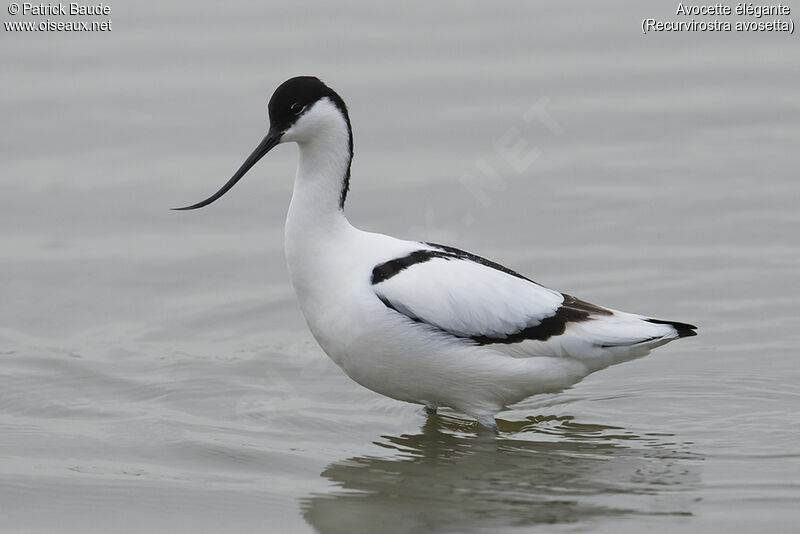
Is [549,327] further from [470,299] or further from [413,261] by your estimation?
[413,261]

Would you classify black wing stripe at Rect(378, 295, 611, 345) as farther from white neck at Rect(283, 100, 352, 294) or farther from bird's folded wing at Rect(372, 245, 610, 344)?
white neck at Rect(283, 100, 352, 294)

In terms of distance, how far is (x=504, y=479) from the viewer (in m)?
7.30

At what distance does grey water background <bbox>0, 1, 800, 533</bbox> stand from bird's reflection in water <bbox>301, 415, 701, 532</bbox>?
0.07ft

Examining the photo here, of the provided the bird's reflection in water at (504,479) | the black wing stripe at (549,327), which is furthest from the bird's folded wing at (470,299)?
the bird's reflection in water at (504,479)

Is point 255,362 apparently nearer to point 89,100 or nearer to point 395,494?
point 395,494

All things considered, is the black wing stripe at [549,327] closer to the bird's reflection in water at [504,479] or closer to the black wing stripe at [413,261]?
the black wing stripe at [413,261]

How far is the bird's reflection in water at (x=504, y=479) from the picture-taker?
22.2 ft

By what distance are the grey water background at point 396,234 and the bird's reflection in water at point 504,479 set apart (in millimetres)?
20

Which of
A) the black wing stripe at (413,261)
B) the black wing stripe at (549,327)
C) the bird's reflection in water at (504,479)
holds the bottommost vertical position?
the bird's reflection in water at (504,479)

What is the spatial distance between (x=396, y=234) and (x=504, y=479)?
12.4ft

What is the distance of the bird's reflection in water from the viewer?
22.2ft

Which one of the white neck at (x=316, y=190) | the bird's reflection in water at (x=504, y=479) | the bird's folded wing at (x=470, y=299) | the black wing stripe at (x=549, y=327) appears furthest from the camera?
the black wing stripe at (x=549, y=327)

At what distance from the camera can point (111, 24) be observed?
46.1ft

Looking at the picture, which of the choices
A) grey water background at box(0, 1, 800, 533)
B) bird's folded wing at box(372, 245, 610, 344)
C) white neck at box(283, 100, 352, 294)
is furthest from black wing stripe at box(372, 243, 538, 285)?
grey water background at box(0, 1, 800, 533)
